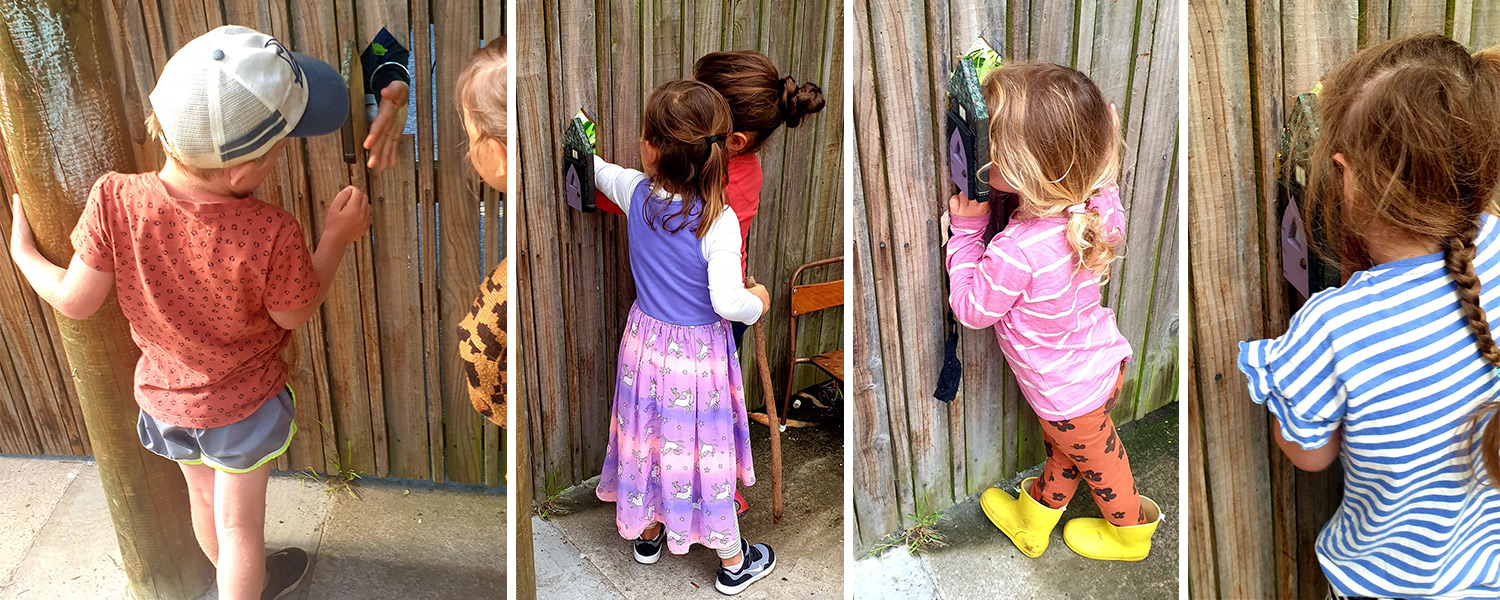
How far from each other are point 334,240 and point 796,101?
1.48 m

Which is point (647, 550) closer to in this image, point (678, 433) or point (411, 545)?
point (678, 433)

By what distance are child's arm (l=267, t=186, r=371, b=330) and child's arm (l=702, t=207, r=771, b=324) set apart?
1.07 m

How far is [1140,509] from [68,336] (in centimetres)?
264

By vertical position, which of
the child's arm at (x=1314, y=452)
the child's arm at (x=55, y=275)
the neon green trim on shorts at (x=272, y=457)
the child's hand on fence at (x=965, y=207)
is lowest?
the child's arm at (x=1314, y=452)

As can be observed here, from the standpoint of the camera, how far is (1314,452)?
1783 mm

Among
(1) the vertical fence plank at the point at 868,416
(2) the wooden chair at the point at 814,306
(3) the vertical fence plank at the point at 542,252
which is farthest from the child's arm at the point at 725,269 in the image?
(2) the wooden chair at the point at 814,306

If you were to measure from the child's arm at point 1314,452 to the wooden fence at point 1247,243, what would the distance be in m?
0.16

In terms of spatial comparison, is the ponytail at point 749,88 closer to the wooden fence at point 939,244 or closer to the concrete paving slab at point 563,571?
the wooden fence at point 939,244

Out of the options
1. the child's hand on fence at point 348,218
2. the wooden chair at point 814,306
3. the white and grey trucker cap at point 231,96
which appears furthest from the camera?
the wooden chair at point 814,306

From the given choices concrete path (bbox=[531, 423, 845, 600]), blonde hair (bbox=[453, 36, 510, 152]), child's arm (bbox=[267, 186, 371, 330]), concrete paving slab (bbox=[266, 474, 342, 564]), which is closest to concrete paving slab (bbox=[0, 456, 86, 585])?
concrete paving slab (bbox=[266, 474, 342, 564])

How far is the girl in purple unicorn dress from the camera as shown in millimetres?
2211

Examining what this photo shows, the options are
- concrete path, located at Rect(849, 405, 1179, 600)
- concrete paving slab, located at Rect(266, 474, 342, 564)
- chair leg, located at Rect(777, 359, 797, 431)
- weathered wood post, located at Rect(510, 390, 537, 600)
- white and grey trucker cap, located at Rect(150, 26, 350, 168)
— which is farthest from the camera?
chair leg, located at Rect(777, 359, 797, 431)

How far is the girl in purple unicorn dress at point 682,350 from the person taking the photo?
2.21 meters

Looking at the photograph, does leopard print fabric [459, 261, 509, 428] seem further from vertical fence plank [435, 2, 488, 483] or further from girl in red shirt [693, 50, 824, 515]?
girl in red shirt [693, 50, 824, 515]
